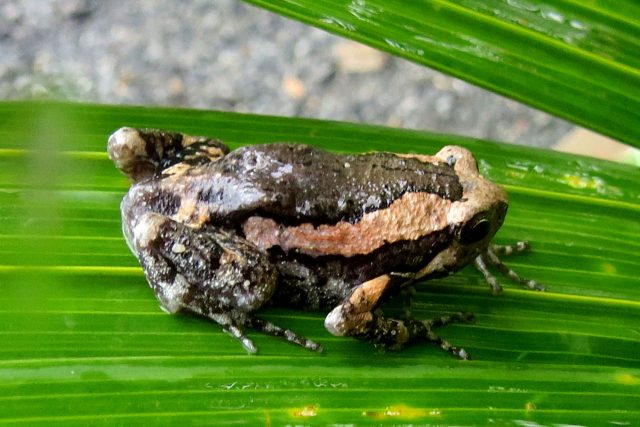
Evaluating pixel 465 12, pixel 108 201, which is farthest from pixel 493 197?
pixel 108 201

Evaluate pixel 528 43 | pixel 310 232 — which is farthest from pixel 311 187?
pixel 528 43

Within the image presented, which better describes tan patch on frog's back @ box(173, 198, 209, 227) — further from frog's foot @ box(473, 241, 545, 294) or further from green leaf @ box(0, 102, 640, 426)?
frog's foot @ box(473, 241, 545, 294)

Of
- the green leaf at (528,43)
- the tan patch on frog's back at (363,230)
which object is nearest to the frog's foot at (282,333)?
the tan patch on frog's back at (363,230)

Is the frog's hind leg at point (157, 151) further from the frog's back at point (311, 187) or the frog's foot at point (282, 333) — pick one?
the frog's foot at point (282, 333)

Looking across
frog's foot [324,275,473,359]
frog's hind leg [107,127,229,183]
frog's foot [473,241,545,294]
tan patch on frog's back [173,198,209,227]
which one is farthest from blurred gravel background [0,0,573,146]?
frog's foot [324,275,473,359]

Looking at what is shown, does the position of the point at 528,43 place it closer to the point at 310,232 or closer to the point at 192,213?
the point at 310,232

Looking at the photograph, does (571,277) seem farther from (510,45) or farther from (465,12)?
(465,12)
